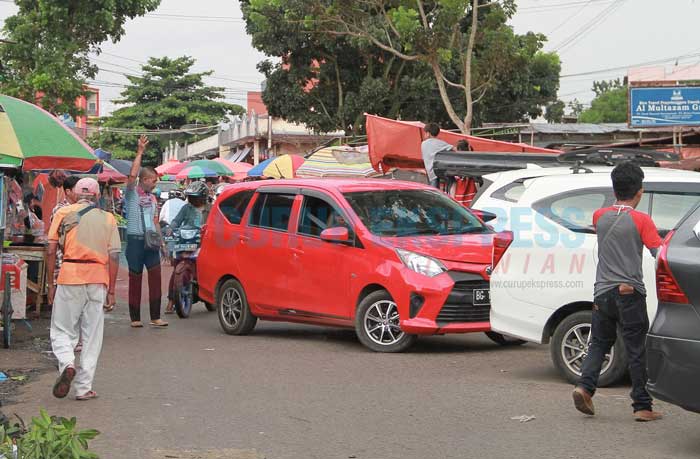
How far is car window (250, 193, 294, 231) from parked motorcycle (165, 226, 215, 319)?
2517 mm

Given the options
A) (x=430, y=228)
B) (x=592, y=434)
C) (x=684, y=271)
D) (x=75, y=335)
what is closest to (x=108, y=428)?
(x=75, y=335)

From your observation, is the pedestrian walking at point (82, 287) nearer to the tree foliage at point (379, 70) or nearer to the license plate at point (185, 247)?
the license plate at point (185, 247)

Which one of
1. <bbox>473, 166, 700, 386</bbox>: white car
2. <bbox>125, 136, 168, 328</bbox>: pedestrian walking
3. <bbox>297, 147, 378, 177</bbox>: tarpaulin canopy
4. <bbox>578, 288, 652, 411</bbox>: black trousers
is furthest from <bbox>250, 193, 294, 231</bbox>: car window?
<bbox>297, 147, 378, 177</bbox>: tarpaulin canopy

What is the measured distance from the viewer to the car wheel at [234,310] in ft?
43.6

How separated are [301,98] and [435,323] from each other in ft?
96.7

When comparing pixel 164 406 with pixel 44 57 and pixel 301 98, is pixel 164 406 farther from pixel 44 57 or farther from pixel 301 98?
pixel 301 98

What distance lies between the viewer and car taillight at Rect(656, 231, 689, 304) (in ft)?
21.4

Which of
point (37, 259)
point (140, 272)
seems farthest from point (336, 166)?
point (37, 259)

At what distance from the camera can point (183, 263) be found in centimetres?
1566

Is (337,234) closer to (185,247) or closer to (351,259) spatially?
(351,259)

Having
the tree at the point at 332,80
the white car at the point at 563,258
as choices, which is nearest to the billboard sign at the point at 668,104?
the tree at the point at 332,80

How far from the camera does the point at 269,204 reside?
43.5 ft

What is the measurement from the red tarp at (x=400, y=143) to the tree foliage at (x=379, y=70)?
15.3 metres

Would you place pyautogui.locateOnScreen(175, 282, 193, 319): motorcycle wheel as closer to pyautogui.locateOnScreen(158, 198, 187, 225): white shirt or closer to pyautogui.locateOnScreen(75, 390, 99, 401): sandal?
pyautogui.locateOnScreen(158, 198, 187, 225): white shirt
